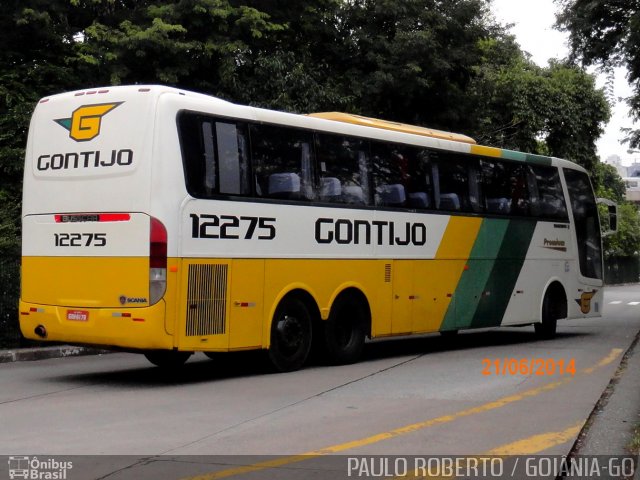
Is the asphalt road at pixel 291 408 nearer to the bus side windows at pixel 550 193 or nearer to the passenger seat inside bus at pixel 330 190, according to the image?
the passenger seat inside bus at pixel 330 190

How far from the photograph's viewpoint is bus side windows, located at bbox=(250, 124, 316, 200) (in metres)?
12.6

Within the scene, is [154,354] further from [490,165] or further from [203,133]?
[490,165]

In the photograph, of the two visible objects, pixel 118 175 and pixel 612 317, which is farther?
pixel 612 317

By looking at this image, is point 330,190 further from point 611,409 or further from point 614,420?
point 614,420

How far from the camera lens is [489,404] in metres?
10.2

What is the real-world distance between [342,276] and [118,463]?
710cm

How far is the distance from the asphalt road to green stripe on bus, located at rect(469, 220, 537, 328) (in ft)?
3.87

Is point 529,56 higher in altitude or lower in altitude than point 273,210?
higher

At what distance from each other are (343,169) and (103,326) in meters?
4.39

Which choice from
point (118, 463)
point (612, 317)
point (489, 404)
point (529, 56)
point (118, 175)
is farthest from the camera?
point (529, 56)

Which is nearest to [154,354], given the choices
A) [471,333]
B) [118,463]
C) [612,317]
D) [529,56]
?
[118,463]

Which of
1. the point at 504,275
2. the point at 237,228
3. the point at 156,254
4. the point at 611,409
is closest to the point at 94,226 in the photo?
the point at 156,254

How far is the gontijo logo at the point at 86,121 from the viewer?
38.7 ft

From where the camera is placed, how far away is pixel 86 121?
1190 cm
